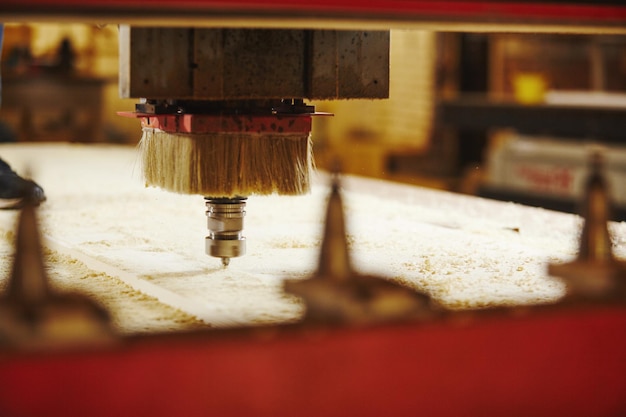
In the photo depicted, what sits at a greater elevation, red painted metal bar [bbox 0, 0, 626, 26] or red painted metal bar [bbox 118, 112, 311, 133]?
red painted metal bar [bbox 0, 0, 626, 26]

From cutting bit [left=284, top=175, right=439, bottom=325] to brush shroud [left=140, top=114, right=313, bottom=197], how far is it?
0.48m

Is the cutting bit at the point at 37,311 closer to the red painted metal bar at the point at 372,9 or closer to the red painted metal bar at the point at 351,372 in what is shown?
the red painted metal bar at the point at 351,372

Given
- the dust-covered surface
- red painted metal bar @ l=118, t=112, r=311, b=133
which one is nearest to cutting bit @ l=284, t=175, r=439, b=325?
the dust-covered surface

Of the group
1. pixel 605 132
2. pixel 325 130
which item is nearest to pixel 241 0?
pixel 605 132

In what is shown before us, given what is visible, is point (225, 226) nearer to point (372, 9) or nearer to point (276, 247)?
point (276, 247)

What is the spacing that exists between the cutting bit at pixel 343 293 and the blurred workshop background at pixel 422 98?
4658mm

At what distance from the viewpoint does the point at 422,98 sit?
9.89 metres

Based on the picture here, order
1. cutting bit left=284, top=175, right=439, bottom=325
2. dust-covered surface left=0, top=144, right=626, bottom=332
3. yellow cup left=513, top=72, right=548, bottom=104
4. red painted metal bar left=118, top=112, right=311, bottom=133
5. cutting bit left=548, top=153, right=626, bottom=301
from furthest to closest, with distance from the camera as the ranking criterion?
1. yellow cup left=513, top=72, right=548, bottom=104
2. red painted metal bar left=118, top=112, right=311, bottom=133
3. dust-covered surface left=0, top=144, right=626, bottom=332
4. cutting bit left=548, top=153, right=626, bottom=301
5. cutting bit left=284, top=175, right=439, bottom=325

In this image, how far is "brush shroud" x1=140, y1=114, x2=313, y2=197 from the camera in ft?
5.29

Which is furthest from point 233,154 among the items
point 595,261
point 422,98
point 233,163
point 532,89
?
point 422,98

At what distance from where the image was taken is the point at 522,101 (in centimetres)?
614

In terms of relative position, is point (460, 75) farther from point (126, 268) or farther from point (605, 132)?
point (126, 268)

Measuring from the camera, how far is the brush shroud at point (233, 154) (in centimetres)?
161

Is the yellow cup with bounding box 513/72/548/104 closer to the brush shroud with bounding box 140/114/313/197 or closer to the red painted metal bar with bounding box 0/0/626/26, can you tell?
the brush shroud with bounding box 140/114/313/197
